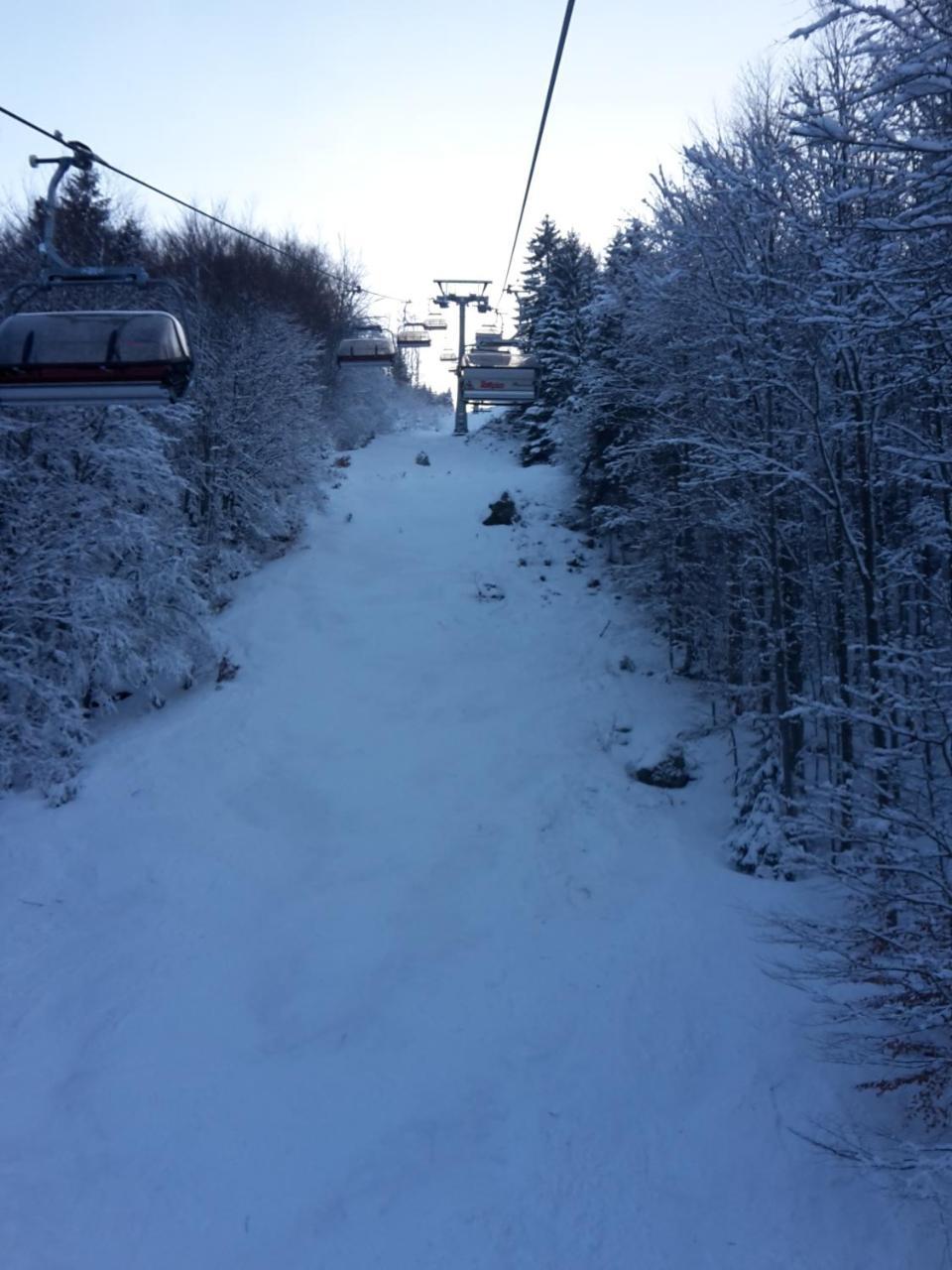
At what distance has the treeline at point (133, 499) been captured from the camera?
11.9 metres

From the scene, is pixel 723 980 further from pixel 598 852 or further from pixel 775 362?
pixel 775 362

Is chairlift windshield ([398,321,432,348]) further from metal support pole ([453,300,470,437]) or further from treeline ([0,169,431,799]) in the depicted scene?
treeline ([0,169,431,799])

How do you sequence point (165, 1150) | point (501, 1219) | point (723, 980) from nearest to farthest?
1. point (501, 1219)
2. point (165, 1150)
3. point (723, 980)

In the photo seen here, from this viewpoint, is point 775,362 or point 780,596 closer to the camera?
point 775,362

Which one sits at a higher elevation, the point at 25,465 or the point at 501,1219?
the point at 25,465

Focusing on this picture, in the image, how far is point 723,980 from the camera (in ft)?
26.3

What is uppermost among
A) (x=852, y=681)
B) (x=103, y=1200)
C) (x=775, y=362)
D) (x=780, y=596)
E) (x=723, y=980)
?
(x=775, y=362)

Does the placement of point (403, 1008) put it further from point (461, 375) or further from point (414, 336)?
point (414, 336)

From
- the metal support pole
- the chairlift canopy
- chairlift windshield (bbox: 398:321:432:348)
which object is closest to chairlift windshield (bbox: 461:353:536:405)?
the chairlift canopy

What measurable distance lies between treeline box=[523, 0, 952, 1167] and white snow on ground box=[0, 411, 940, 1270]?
1.14m

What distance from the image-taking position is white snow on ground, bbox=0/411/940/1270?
5.78 meters

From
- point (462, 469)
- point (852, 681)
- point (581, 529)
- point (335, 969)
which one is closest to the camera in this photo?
point (335, 969)

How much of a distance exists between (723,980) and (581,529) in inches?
655

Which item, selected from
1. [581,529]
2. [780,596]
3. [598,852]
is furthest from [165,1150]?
[581,529]
